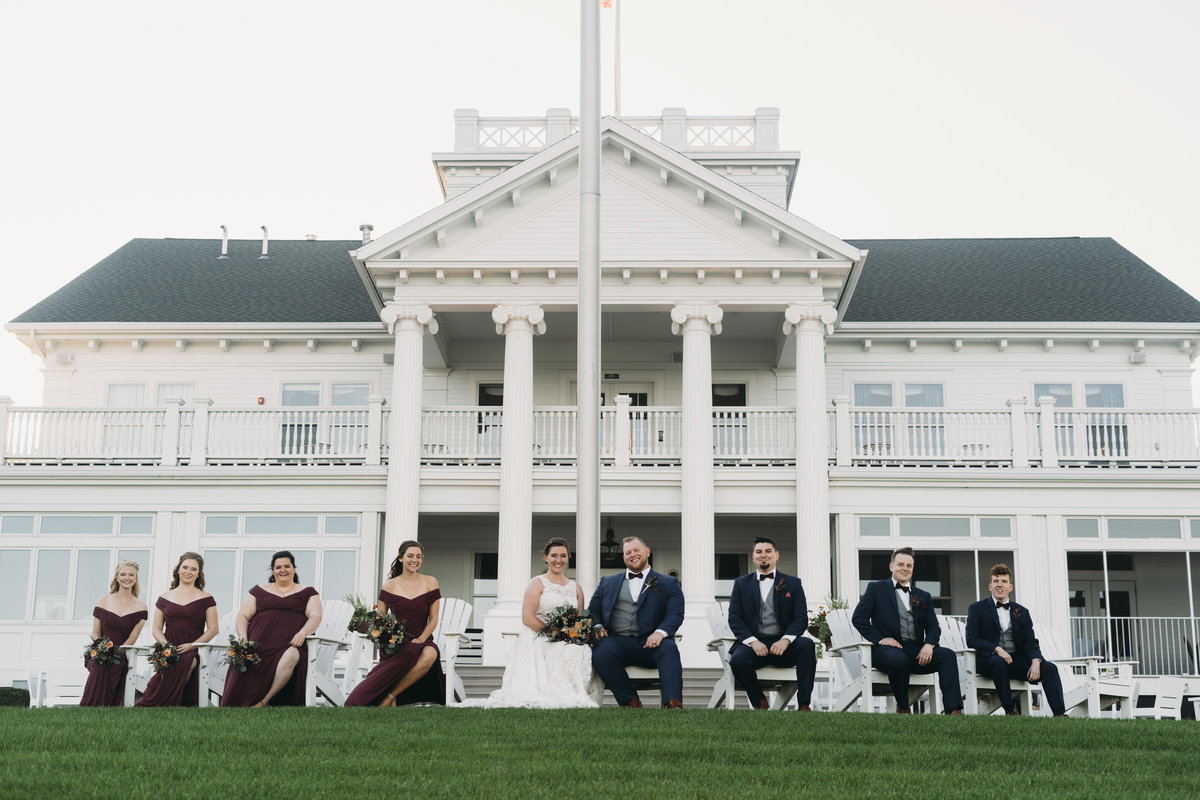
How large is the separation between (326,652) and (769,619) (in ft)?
14.3

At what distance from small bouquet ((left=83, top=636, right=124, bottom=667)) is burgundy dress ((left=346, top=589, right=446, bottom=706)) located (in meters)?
2.23

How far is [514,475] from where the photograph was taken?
20047 millimetres

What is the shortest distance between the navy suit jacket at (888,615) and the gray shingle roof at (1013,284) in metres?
13.1

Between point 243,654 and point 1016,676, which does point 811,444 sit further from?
point 243,654

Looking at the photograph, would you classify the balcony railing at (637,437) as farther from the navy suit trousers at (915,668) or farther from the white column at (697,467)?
the navy suit trousers at (915,668)

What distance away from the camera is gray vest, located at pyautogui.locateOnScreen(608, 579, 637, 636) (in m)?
11.5

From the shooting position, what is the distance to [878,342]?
24266 mm

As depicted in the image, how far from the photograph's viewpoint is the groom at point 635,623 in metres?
11.1

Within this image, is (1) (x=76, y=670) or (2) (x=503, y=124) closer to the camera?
(1) (x=76, y=670)

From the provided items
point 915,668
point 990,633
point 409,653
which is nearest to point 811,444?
point 990,633

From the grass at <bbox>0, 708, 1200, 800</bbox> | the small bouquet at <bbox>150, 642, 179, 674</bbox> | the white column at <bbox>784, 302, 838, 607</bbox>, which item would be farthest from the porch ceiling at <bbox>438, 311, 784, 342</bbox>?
the grass at <bbox>0, 708, 1200, 800</bbox>

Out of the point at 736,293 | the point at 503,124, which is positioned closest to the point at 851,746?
the point at 736,293

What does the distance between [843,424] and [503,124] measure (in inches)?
393

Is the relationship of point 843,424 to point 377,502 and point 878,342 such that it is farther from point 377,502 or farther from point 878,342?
point 377,502
